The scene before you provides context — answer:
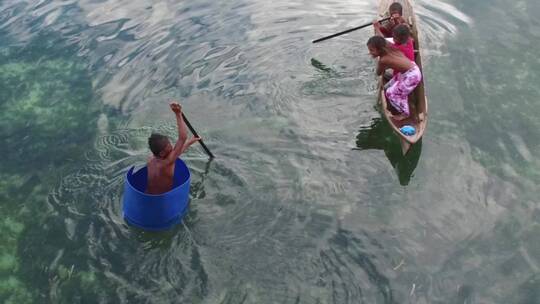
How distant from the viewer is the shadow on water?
6.89 meters

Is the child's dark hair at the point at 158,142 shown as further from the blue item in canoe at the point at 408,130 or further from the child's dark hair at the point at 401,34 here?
the child's dark hair at the point at 401,34

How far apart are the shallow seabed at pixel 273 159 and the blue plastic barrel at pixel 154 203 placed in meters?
0.21

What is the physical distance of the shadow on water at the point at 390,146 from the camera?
6.89 meters

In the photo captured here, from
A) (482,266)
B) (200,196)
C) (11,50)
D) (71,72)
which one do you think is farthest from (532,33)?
(11,50)

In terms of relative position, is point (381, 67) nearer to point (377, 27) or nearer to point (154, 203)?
point (377, 27)

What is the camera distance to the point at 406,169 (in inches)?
272

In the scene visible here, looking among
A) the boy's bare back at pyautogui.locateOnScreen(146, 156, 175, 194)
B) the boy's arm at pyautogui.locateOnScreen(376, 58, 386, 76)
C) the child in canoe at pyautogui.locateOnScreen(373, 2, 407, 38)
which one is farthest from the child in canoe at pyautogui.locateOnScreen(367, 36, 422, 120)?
the boy's bare back at pyautogui.locateOnScreen(146, 156, 175, 194)

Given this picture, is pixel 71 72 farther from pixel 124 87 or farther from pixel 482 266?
pixel 482 266

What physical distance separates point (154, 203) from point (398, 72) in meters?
4.29

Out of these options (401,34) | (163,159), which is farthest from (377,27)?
(163,159)

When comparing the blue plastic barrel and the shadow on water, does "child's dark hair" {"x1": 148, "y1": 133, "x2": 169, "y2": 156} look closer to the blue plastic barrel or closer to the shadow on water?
the blue plastic barrel

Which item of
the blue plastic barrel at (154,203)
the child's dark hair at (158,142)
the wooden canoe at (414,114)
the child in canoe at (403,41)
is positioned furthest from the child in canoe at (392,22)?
the child's dark hair at (158,142)

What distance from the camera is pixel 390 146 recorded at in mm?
7375

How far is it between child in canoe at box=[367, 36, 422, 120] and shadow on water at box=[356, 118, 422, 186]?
0.32 meters
